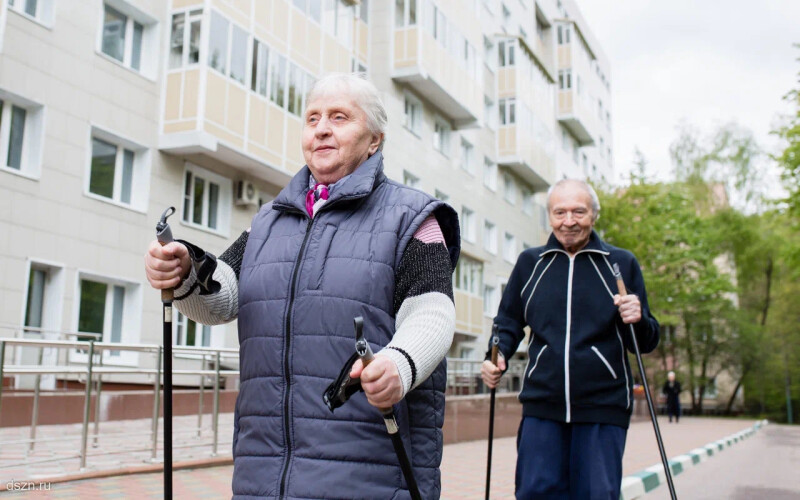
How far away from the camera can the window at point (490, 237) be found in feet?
112

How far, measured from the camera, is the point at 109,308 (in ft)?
52.8

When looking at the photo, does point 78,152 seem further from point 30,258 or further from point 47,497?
point 47,497

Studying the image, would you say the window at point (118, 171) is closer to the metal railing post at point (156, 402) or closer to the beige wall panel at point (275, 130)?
the beige wall panel at point (275, 130)

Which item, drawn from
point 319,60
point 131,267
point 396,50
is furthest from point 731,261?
point 131,267

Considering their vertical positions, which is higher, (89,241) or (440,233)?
(89,241)

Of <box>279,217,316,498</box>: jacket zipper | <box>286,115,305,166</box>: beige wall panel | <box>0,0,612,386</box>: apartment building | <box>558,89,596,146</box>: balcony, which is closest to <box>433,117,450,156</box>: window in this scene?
<box>0,0,612,386</box>: apartment building

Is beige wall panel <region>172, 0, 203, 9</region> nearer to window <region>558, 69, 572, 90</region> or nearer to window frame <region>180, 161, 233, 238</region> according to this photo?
window frame <region>180, 161, 233, 238</region>

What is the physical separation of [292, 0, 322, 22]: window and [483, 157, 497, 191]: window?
47.1ft

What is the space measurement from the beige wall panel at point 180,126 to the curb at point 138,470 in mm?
9157

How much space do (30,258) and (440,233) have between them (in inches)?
513

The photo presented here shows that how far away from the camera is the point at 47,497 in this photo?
637cm

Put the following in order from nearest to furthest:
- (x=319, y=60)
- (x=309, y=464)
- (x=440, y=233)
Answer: (x=309, y=464)
(x=440, y=233)
(x=319, y=60)

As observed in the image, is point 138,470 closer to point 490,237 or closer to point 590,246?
point 590,246

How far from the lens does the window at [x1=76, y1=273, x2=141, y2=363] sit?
15.6m
